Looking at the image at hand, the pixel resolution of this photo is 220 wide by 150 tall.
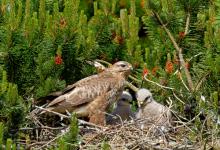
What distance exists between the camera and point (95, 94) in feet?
41.3

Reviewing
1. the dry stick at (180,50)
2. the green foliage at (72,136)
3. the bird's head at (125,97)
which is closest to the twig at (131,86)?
the bird's head at (125,97)

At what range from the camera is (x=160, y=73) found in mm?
12547

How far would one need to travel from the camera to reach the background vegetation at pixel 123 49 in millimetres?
11812

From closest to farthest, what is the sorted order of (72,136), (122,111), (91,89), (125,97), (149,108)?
(72,136) < (91,89) < (149,108) < (122,111) < (125,97)

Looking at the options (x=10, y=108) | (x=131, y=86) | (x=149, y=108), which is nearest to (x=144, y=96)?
(x=149, y=108)

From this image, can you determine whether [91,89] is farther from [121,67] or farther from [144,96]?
[144,96]

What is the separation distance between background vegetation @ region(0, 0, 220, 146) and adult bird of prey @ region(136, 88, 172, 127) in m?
0.18

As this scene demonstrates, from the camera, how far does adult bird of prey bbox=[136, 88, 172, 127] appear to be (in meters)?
12.1

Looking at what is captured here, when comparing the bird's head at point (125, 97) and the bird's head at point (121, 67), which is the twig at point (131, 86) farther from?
the bird's head at point (121, 67)

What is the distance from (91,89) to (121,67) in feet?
1.64

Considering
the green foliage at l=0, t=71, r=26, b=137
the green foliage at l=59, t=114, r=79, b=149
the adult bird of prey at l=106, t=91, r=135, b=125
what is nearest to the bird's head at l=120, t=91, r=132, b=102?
the adult bird of prey at l=106, t=91, r=135, b=125

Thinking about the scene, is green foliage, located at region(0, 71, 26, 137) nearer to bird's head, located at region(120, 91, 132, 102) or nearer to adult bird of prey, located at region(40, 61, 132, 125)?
adult bird of prey, located at region(40, 61, 132, 125)

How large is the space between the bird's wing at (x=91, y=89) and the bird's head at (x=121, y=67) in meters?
0.09

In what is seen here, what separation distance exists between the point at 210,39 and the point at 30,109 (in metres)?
2.17
